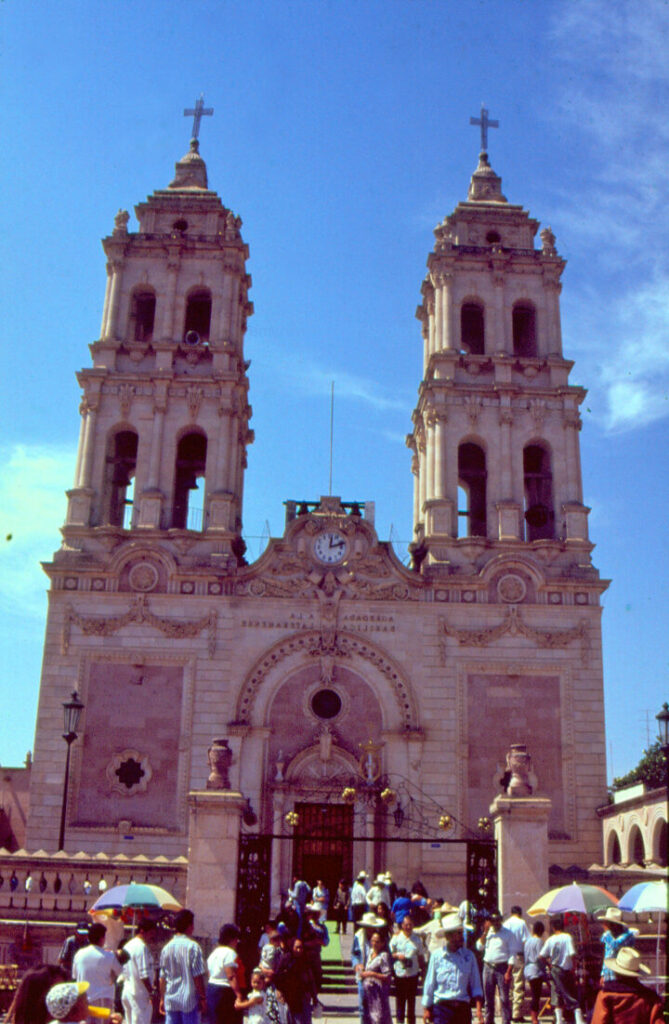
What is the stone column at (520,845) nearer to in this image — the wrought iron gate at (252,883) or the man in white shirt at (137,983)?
the wrought iron gate at (252,883)

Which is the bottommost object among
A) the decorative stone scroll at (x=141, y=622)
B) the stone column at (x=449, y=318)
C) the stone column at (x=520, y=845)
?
the stone column at (x=520, y=845)

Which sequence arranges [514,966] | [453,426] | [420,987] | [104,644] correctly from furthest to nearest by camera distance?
[453,426]
[104,644]
[420,987]
[514,966]

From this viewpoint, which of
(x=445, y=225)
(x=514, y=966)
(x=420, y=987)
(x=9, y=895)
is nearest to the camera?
(x=514, y=966)

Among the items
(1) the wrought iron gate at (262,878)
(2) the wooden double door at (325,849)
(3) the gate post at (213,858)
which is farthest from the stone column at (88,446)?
(1) the wrought iron gate at (262,878)

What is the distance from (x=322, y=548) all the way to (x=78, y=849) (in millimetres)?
12043

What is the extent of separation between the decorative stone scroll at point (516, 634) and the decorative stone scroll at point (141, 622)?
25.3 feet

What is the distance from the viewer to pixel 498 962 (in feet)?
53.4

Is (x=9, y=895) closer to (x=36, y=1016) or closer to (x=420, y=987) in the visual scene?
(x=420, y=987)

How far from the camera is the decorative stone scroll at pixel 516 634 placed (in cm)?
3434

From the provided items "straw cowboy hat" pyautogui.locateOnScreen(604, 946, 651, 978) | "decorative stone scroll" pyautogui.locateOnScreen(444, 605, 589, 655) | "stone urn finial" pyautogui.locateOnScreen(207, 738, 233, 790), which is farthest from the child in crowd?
"decorative stone scroll" pyautogui.locateOnScreen(444, 605, 589, 655)

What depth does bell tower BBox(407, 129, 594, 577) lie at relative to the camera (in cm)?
3619

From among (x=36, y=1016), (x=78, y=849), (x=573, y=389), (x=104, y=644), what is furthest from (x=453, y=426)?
(x=36, y=1016)

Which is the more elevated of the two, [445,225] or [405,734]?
[445,225]

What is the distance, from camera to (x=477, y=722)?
1323 inches
